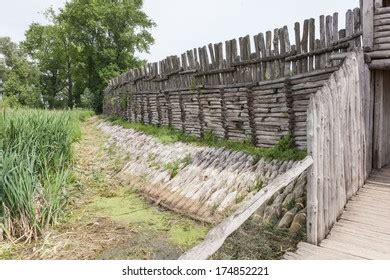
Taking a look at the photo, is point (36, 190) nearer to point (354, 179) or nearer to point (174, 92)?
point (354, 179)

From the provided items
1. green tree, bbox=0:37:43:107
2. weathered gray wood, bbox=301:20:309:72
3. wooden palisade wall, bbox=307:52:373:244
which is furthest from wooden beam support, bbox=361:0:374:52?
green tree, bbox=0:37:43:107

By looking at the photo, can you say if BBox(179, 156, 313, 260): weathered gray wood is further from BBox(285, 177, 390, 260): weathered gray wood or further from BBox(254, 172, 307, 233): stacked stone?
BBox(254, 172, 307, 233): stacked stone

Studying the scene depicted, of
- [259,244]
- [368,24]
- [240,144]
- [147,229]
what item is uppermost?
[368,24]

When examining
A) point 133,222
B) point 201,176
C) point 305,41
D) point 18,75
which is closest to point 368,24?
point 305,41

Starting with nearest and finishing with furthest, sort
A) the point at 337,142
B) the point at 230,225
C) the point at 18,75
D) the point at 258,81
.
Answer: the point at 230,225, the point at 337,142, the point at 258,81, the point at 18,75

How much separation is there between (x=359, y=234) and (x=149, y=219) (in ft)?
A: 11.0

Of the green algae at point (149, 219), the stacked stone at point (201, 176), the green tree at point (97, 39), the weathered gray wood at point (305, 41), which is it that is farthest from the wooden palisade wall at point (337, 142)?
the green tree at point (97, 39)

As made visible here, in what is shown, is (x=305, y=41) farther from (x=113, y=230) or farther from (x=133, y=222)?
(x=113, y=230)

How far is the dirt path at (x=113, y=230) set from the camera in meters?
4.82

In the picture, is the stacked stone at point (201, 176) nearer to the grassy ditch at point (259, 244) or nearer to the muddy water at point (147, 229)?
the muddy water at point (147, 229)

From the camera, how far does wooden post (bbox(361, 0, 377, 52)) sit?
5750mm

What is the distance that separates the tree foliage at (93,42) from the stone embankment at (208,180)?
24222 millimetres

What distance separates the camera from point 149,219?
6.09 meters
